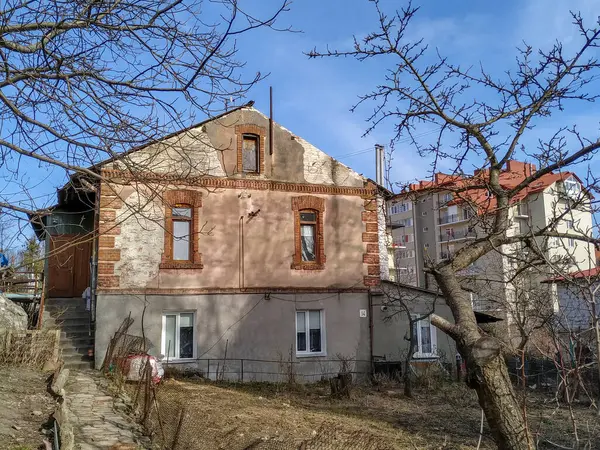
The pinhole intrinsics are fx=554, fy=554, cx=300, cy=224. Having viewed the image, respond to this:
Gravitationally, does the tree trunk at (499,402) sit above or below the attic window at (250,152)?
below

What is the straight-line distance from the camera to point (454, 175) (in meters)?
6.77

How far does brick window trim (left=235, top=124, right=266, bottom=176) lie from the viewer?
17609mm

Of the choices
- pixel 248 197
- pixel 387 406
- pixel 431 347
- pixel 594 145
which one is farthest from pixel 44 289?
pixel 594 145

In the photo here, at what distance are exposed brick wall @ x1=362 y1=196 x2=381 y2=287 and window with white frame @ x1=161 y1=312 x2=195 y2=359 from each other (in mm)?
5911

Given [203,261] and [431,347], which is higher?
[203,261]

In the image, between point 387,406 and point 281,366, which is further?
point 281,366

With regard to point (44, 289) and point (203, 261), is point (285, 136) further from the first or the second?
point (44, 289)

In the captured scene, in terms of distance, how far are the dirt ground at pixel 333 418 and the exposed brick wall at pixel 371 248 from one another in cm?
378

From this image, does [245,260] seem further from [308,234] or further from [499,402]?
[499,402]

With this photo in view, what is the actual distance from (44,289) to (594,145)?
51.4ft

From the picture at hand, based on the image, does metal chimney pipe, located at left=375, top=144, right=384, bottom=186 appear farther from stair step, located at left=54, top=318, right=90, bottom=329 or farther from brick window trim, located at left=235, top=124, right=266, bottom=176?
stair step, located at left=54, top=318, right=90, bottom=329

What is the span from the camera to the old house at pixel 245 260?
52.5 ft

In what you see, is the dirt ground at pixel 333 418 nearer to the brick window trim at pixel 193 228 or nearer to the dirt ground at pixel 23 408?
the dirt ground at pixel 23 408

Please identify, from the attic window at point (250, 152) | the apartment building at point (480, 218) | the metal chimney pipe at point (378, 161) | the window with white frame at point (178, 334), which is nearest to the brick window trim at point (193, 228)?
the window with white frame at point (178, 334)
